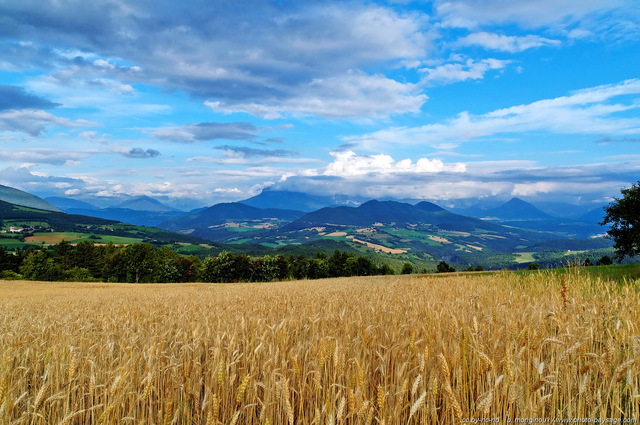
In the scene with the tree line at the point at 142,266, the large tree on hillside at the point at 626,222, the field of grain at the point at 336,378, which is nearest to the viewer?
the field of grain at the point at 336,378

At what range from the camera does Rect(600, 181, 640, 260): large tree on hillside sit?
132ft

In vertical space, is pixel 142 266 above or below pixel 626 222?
below

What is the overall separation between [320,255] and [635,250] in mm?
87453

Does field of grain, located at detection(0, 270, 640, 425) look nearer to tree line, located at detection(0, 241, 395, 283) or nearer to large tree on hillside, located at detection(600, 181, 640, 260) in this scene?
large tree on hillside, located at detection(600, 181, 640, 260)

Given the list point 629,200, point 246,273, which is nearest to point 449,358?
point 629,200

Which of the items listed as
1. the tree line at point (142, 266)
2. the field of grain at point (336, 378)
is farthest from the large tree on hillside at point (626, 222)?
the tree line at point (142, 266)

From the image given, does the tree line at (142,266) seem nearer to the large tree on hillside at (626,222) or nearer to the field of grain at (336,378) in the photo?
the large tree on hillside at (626,222)

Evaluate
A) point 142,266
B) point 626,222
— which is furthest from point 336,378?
point 142,266

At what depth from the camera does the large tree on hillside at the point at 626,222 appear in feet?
132

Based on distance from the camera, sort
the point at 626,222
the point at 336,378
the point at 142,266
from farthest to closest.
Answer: the point at 142,266 → the point at 626,222 → the point at 336,378

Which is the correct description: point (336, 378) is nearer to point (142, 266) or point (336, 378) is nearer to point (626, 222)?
point (626, 222)

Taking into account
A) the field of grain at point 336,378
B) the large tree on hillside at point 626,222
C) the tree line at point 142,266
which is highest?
the large tree on hillside at point 626,222

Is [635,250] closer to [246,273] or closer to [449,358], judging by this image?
[449,358]

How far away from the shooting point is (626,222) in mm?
41719
